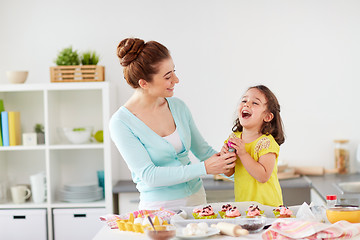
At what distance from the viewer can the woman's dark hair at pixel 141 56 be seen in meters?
2.52

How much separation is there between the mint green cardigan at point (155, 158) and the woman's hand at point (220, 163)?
0.10ft

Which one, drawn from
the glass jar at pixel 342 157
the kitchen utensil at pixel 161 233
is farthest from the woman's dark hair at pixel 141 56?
the glass jar at pixel 342 157

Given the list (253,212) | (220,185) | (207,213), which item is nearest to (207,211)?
(207,213)

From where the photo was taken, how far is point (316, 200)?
353cm

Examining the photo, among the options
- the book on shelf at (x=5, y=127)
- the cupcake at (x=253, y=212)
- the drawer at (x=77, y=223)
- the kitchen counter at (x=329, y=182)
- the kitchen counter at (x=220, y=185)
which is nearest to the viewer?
the cupcake at (x=253, y=212)

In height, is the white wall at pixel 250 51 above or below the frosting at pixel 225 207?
above

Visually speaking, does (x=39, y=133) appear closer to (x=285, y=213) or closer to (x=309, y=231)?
(x=285, y=213)

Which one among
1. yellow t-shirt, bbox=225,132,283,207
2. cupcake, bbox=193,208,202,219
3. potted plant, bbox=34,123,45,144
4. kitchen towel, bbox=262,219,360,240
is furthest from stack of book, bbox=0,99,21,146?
kitchen towel, bbox=262,219,360,240

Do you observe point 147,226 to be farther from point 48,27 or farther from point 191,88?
point 48,27

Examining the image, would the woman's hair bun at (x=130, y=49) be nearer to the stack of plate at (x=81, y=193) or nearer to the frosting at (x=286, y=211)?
the frosting at (x=286, y=211)

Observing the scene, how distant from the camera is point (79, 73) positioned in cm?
393

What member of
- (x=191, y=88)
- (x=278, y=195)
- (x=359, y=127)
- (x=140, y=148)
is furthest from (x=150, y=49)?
(x=359, y=127)

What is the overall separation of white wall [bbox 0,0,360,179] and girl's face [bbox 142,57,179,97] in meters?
1.57

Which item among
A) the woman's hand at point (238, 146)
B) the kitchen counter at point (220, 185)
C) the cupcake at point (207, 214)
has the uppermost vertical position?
the woman's hand at point (238, 146)
